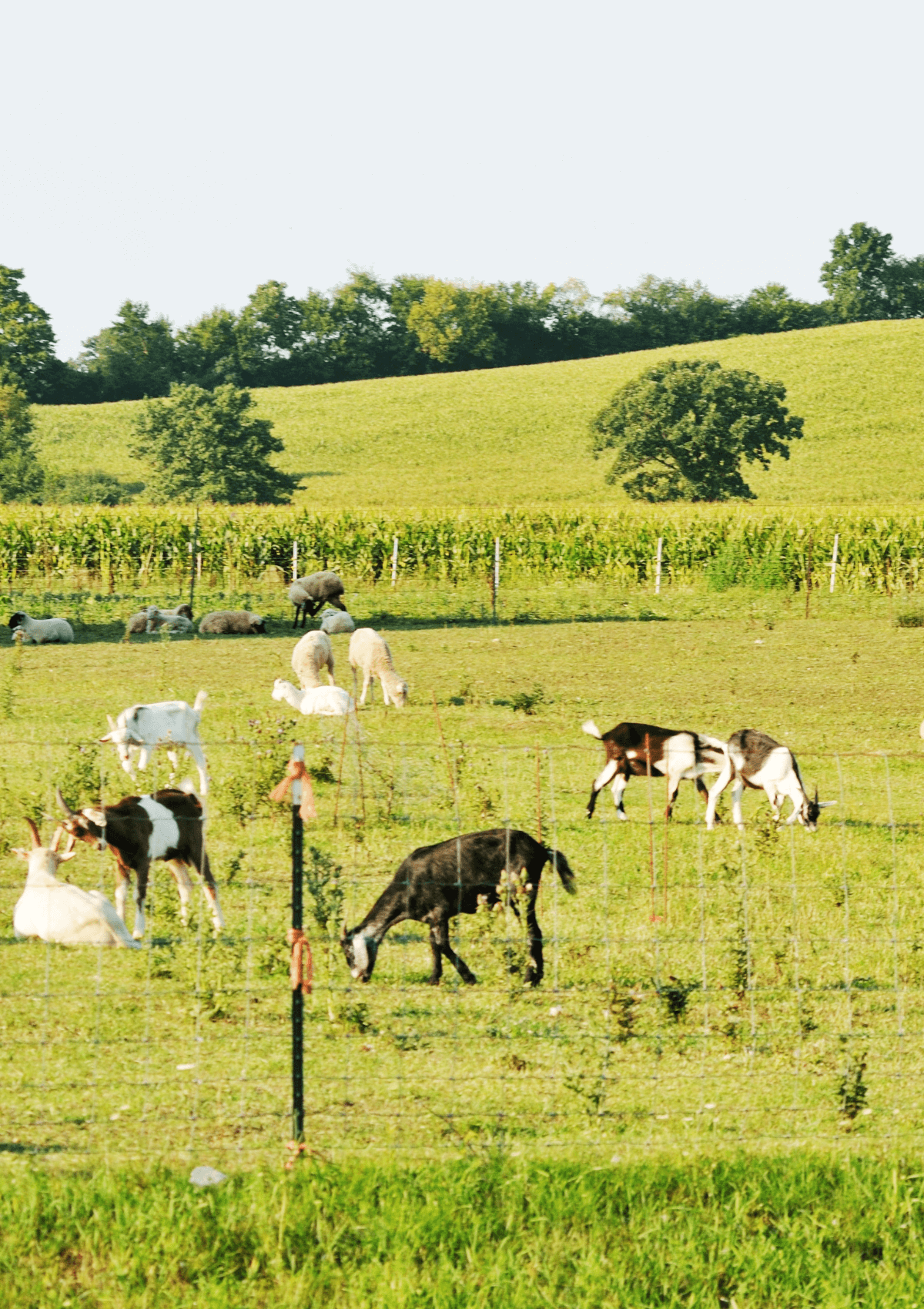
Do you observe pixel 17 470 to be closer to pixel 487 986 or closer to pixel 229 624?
pixel 229 624

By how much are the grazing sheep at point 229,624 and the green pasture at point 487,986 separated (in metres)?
10.4

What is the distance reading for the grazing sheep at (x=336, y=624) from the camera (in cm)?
2777

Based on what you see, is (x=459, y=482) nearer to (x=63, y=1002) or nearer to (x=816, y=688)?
(x=816, y=688)

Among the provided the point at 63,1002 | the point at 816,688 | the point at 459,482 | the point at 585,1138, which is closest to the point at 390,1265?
the point at 585,1138

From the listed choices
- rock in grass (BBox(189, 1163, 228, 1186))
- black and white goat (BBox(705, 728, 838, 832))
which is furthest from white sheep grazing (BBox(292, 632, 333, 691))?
→ rock in grass (BBox(189, 1163, 228, 1186))

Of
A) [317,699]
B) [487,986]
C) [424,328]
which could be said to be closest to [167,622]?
[317,699]

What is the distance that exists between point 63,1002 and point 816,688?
15.2m

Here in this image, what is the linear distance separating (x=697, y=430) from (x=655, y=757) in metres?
46.8

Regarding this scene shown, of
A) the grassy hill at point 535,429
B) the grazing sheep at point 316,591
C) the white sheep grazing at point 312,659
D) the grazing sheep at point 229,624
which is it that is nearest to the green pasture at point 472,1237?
the white sheep grazing at point 312,659

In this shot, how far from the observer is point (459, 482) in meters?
70.8

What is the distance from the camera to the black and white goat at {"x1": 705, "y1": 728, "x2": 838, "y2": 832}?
12.8 meters

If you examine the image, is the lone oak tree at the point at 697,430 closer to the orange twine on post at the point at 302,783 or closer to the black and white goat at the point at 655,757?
the black and white goat at the point at 655,757

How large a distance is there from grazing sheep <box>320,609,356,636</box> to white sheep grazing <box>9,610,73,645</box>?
4836 millimetres

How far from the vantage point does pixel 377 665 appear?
1931cm
